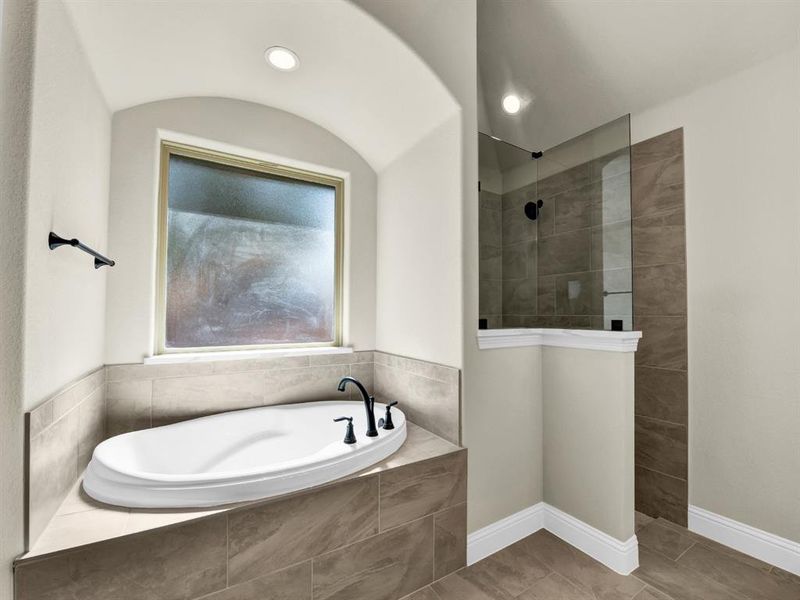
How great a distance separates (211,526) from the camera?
3.95 ft

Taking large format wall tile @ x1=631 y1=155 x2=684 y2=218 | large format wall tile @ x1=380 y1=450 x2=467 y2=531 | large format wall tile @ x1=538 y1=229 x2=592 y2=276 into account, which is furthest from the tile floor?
large format wall tile @ x1=631 y1=155 x2=684 y2=218

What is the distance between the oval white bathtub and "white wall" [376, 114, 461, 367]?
468 millimetres

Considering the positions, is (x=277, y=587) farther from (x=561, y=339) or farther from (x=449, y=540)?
(x=561, y=339)

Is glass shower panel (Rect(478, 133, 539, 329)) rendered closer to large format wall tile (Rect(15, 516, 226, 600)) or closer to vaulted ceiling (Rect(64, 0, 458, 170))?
vaulted ceiling (Rect(64, 0, 458, 170))

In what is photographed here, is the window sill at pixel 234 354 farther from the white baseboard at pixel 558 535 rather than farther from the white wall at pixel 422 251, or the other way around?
the white baseboard at pixel 558 535

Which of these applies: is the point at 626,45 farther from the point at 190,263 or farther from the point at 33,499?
the point at 33,499

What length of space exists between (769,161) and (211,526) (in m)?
2.91

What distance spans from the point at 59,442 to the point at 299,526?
89 centimetres

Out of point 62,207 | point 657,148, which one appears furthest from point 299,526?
point 657,148

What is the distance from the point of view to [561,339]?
202 centimetres

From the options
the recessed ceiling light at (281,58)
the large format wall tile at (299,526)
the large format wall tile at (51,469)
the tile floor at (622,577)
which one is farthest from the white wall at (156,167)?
the tile floor at (622,577)

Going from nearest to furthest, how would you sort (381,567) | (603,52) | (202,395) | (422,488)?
(381,567) < (422,488) < (202,395) < (603,52)

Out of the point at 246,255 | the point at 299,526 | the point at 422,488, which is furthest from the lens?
the point at 246,255

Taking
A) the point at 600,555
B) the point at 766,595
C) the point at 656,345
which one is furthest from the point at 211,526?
the point at 656,345
